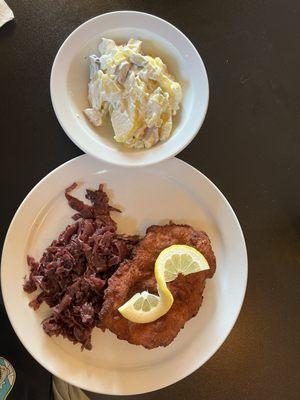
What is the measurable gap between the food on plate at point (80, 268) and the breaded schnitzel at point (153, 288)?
0.24ft

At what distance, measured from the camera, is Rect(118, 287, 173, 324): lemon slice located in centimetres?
172

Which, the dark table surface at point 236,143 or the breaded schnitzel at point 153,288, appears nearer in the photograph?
the breaded schnitzel at point 153,288

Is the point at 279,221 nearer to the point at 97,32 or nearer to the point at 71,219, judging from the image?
the point at 71,219

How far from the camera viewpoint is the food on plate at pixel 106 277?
1.81m

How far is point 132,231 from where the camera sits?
6.31ft

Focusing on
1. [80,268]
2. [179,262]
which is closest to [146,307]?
[179,262]

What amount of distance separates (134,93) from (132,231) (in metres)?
0.55

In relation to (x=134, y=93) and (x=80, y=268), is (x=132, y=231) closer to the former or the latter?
(x=80, y=268)

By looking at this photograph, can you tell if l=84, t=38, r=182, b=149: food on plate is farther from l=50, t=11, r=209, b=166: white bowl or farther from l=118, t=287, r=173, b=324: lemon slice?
l=118, t=287, r=173, b=324: lemon slice

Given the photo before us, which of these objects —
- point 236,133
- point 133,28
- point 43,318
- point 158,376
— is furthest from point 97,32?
point 158,376

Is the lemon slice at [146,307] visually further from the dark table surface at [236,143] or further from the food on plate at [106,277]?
the dark table surface at [236,143]

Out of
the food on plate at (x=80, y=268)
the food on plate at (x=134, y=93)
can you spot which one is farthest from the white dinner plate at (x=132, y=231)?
the food on plate at (x=134, y=93)

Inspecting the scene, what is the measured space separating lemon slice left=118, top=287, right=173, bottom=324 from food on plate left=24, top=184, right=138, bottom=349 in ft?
0.57

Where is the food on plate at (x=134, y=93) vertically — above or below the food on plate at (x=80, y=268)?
above
